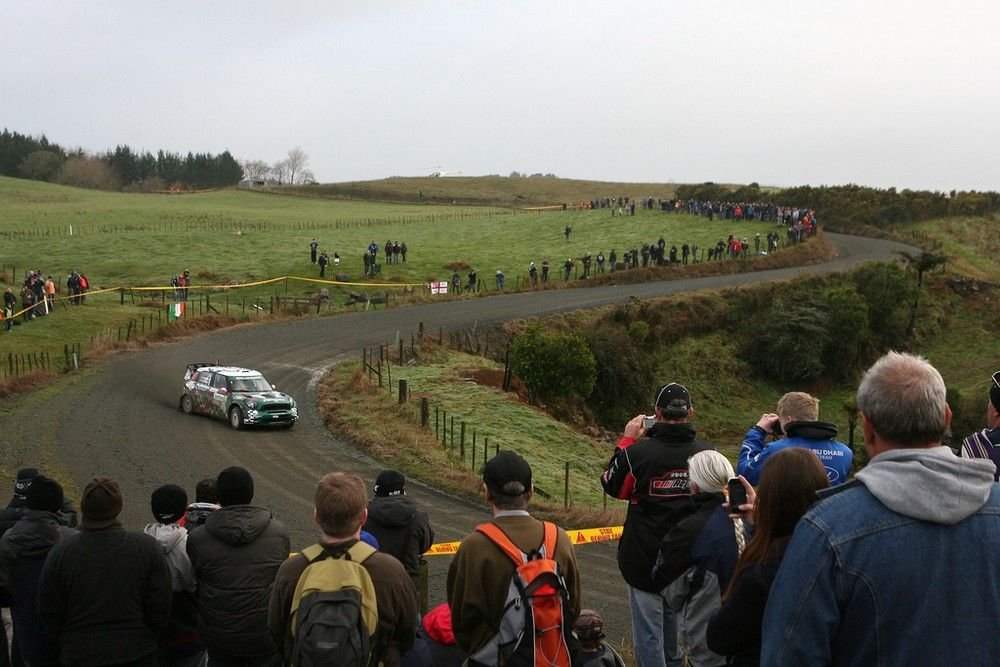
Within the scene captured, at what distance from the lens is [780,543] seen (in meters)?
4.29

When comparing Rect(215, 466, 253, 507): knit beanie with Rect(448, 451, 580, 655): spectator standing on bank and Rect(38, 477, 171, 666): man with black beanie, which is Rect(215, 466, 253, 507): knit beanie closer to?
Rect(38, 477, 171, 666): man with black beanie

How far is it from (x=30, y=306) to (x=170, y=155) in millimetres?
165957

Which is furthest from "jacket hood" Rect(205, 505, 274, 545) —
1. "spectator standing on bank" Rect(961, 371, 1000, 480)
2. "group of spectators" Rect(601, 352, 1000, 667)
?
"spectator standing on bank" Rect(961, 371, 1000, 480)

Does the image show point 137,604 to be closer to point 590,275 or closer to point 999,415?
point 999,415

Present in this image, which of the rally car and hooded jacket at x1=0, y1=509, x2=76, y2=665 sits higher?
hooded jacket at x1=0, y1=509, x2=76, y2=665

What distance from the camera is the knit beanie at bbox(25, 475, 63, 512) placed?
684 cm

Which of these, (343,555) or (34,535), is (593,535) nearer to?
(34,535)

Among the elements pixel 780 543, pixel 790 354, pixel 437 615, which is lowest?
pixel 790 354

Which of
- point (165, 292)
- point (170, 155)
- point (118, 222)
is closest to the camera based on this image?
point (165, 292)

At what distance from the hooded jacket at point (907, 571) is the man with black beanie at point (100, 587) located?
4.32 meters

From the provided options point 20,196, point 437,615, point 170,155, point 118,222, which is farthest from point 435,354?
point 170,155

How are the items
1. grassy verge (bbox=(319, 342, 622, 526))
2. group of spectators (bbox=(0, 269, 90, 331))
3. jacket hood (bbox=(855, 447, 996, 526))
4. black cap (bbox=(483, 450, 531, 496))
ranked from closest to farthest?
jacket hood (bbox=(855, 447, 996, 526))
black cap (bbox=(483, 450, 531, 496))
grassy verge (bbox=(319, 342, 622, 526))
group of spectators (bbox=(0, 269, 90, 331))

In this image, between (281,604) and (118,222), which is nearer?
(281,604)

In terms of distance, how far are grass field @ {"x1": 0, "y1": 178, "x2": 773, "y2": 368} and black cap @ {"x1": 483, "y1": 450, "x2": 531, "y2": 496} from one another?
109 feet
